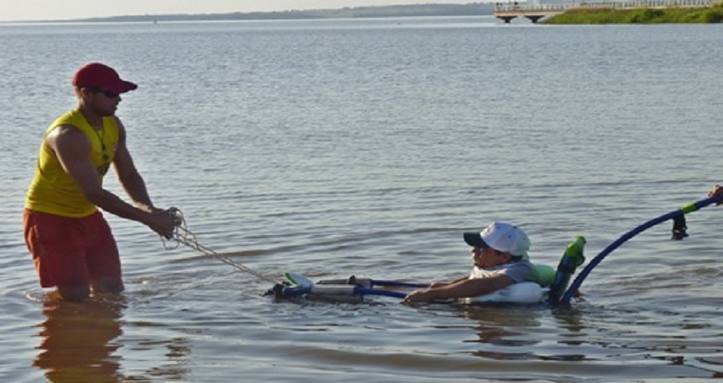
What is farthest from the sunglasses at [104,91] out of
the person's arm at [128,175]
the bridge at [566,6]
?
the bridge at [566,6]

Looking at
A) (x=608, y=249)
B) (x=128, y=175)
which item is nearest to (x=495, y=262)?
(x=608, y=249)

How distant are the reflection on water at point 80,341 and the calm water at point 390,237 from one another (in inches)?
0.9

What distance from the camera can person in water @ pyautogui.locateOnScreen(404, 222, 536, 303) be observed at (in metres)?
9.89

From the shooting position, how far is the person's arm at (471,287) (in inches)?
392

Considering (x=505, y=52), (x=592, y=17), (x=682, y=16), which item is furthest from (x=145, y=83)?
(x=592, y=17)

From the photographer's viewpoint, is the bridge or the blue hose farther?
the bridge

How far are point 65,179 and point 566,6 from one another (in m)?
134

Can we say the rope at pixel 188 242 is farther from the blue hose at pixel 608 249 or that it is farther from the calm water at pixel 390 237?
→ the blue hose at pixel 608 249

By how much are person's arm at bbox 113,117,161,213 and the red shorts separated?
27 centimetres

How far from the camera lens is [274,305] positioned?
1058 cm

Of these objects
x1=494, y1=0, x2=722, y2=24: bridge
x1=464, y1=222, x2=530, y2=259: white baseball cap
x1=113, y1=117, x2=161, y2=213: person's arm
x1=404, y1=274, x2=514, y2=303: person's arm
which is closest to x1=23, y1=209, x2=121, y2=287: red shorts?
x1=113, y1=117, x2=161, y2=213: person's arm

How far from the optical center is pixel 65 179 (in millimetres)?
9602

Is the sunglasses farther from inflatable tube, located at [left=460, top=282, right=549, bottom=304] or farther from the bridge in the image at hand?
the bridge

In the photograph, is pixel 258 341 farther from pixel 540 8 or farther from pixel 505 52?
pixel 540 8
